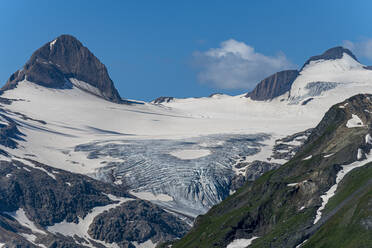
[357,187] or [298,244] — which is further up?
[357,187]

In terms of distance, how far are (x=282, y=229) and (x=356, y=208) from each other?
2827 cm

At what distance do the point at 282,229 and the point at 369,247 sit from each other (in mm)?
40425

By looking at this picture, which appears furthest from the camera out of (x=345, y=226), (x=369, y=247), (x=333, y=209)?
(x=333, y=209)

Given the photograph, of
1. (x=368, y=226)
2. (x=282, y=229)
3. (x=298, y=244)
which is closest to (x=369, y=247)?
(x=368, y=226)

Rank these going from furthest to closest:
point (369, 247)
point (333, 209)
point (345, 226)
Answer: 1. point (333, 209)
2. point (345, 226)
3. point (369, 247)

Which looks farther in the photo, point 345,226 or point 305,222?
point 305,222

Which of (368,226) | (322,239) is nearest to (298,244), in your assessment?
(322,239)

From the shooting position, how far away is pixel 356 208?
173875 millimetres

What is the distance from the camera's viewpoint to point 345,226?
568 ft

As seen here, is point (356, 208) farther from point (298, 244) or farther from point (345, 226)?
point (298, 244)

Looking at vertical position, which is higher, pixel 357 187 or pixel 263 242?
pixel 357 187

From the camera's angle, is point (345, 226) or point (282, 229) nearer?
point (345, 226)

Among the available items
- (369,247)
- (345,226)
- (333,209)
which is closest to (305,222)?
(333,209)

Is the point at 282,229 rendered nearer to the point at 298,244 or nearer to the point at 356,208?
the point at 298,244
